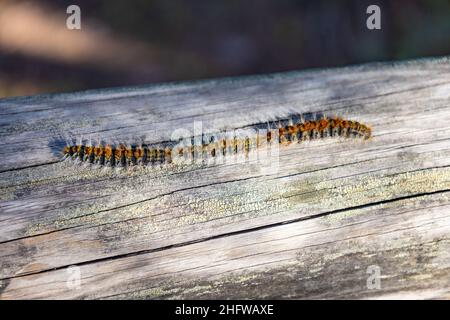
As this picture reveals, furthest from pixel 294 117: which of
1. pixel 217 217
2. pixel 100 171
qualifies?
pixel 100 171

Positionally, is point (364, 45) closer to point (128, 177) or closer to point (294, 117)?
point (294, 117)

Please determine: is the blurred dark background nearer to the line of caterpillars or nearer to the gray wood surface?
the gray wood surface

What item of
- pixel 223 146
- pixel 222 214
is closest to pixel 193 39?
pixel 223 146

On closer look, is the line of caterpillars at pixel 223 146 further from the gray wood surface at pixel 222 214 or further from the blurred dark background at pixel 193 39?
the blurred dark background at pixel 193 39

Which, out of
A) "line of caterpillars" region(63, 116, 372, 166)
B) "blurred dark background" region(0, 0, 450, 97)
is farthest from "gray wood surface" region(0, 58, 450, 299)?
"blurred dark background" region(0, 0, 450, 97)

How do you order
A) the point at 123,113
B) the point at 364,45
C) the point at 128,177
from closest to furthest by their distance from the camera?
the point at 128,177
the point at 123,113
the point at 364,45

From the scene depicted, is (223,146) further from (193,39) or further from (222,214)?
(193,39)

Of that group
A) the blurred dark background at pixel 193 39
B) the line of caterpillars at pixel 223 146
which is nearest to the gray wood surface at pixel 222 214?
the line of caterpillars at pixel 223 146
